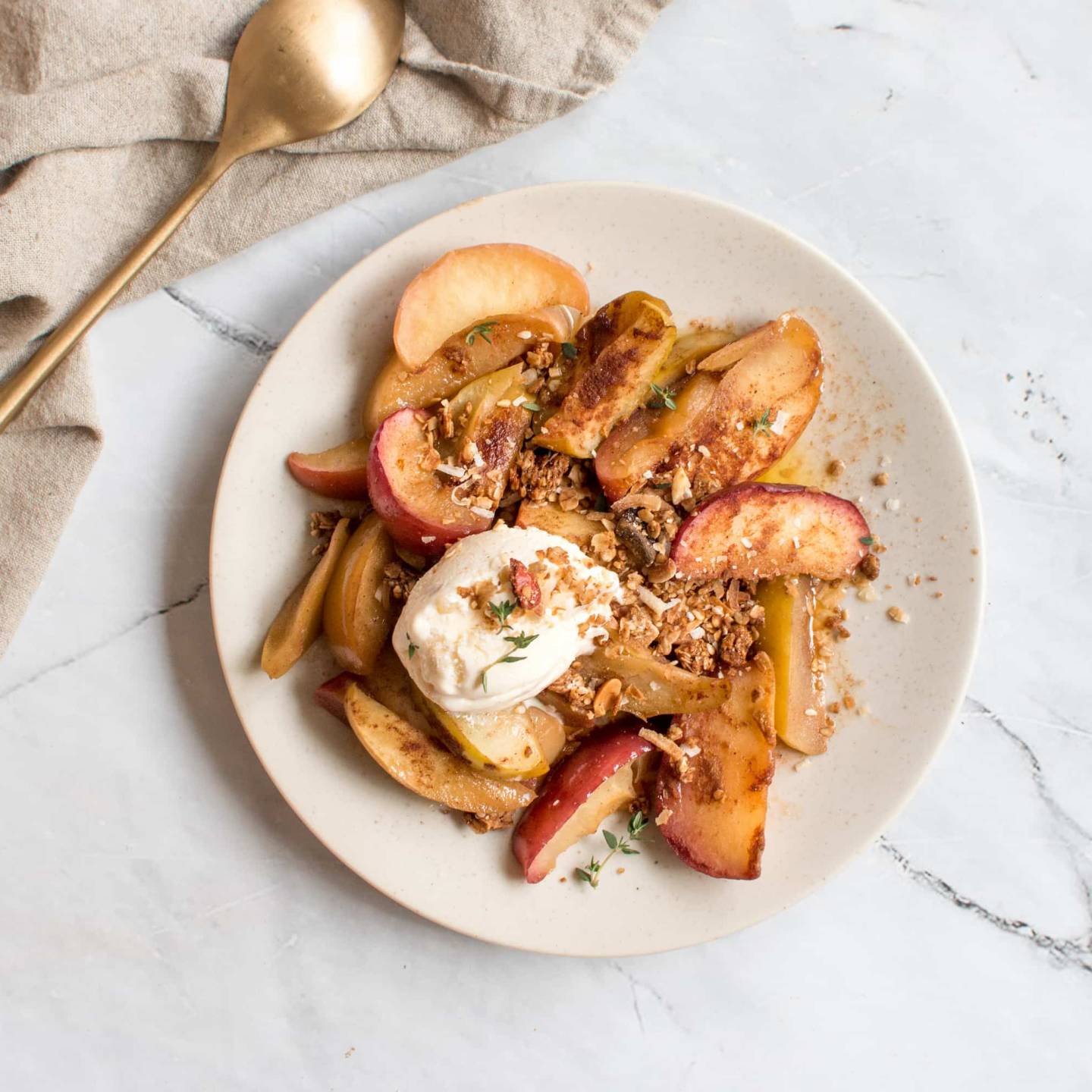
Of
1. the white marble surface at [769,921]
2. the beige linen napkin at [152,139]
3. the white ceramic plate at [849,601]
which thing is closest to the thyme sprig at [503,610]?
the white ceramic plate at [849,601]

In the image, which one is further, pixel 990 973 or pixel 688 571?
pixel 990 973

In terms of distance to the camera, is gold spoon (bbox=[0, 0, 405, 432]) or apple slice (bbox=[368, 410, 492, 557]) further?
gold spoon (bbox=[0, 0, 405, 432])

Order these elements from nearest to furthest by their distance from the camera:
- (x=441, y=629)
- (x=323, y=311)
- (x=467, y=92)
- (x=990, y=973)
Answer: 1. (x=441, y=629)
2. (x=323, y=311)
3. (x=467, y=92)
4. (x=990, y=973)

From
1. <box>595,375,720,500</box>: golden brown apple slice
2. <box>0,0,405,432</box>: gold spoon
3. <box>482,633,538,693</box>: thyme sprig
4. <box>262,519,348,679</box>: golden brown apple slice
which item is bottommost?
<box>262,519,348,679</box>: golden brown apple slice

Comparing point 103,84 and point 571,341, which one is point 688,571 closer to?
point 571,341

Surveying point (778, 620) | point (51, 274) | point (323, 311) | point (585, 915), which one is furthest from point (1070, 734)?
point (51, 274)

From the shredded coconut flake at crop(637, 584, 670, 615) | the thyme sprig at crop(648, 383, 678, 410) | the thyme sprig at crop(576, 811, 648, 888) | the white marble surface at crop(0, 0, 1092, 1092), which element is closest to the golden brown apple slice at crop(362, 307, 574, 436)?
the thyme sprig at crop(648, 383, 678, 410)

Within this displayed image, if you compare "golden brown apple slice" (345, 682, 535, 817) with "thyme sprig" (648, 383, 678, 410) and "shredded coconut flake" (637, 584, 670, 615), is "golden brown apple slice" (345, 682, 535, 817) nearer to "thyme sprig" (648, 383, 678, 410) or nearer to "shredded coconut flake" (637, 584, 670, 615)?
"shredded coconut flake" (637, 584, 670, 615)
